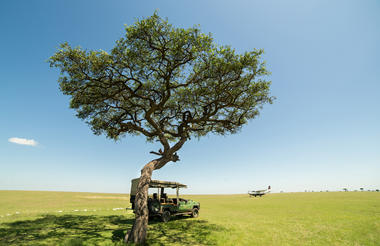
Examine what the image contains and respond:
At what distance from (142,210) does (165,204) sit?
21.9 feet

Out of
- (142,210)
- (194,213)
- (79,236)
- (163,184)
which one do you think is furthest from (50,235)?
(194,213)

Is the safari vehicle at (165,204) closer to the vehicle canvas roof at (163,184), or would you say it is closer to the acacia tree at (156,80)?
the vehicle canvas roof at (163,184)

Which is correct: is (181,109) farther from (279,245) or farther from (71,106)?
(279,245)

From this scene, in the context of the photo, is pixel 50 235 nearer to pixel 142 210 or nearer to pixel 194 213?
pixel 142 210

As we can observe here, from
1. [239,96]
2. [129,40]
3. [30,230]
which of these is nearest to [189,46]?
[129,40]

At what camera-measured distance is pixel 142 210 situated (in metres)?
10.1

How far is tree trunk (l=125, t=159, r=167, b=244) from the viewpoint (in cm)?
920

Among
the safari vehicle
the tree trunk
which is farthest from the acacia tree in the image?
the safari vehicle

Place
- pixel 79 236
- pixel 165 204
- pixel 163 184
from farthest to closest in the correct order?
pixel 163 184 → pixel 165 204 → pixel 79 236

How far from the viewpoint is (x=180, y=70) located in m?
13.3

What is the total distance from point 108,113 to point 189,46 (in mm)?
9609

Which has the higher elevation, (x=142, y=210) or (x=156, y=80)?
(x=156, y=80)

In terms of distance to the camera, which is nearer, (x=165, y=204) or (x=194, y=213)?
(x=165, y=204)

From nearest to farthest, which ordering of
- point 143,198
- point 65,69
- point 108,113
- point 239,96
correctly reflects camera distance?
1. point 143,198
2. point 65,69
3. point 239,96
4. point 108,113
